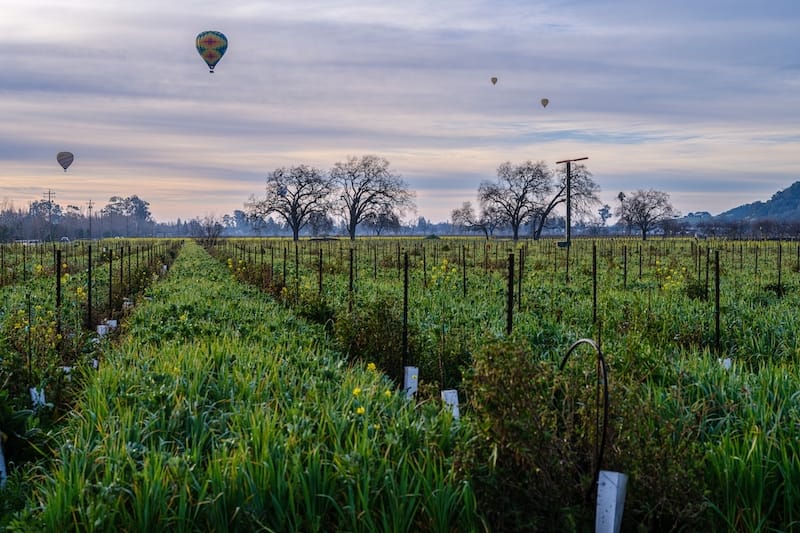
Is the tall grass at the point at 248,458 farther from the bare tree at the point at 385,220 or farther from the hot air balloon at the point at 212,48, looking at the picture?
the bare tree at the point at 385,220

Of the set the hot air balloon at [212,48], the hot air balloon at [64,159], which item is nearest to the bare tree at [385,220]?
the hot air balloon at [64,159]

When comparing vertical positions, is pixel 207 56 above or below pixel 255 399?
above

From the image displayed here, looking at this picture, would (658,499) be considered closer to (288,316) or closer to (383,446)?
(383,446)

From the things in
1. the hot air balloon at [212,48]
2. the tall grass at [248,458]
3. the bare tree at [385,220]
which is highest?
the hot air balloon at [212,48]

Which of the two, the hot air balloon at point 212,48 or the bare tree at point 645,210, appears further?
the bare tree at point 645,210

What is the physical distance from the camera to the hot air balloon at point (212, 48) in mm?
40469

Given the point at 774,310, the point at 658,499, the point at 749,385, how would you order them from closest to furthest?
the point at 658,499
the point at 749,385
the point at 774,310

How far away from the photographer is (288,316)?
37.0ft

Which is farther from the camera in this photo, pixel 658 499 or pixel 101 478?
pixel 101 478

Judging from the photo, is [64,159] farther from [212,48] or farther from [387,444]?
[387,444]

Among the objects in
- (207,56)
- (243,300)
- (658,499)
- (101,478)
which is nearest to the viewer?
(658,499)

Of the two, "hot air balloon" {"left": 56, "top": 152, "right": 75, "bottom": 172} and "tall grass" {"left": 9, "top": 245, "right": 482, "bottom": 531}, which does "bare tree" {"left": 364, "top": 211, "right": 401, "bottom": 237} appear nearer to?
Result: "hot air balloon" {"left": 56, "top": 152, "right": 75, "bottom": 172}

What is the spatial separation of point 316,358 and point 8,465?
9.55 ft

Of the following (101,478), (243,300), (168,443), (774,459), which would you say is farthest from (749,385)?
(243,300)
